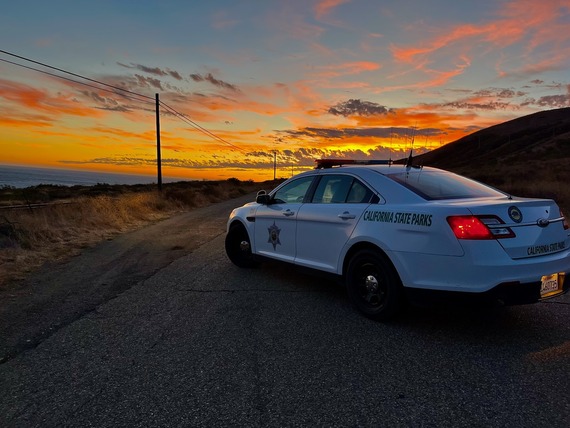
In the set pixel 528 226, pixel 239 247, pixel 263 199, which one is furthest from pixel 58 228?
pixel 528 226

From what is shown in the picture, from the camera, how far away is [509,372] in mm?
3500

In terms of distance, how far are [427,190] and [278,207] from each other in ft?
7.71

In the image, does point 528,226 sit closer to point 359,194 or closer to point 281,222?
point 359,194

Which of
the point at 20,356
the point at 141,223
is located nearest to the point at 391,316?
the point at 20,356

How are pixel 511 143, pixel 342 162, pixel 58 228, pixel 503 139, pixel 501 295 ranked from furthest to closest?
pixel 503 139, pixel 511 143, pixel 58 228, pixel 342 162, pixel 501 295

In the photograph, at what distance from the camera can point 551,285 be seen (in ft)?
13.7

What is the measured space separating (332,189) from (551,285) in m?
2.58

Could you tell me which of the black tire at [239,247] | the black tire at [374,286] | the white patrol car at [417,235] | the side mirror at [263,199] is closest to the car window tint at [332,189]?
the white patrol car at [417,235]

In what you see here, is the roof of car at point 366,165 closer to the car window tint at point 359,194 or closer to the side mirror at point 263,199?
the car window tint at point 359,194

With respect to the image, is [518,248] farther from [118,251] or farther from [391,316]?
[118,251]

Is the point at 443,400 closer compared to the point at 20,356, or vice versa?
the point at 443,400

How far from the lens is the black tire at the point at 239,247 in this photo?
290 inches

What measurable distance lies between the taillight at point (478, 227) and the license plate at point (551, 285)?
0.58 m

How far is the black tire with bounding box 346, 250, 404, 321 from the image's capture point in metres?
4.45
